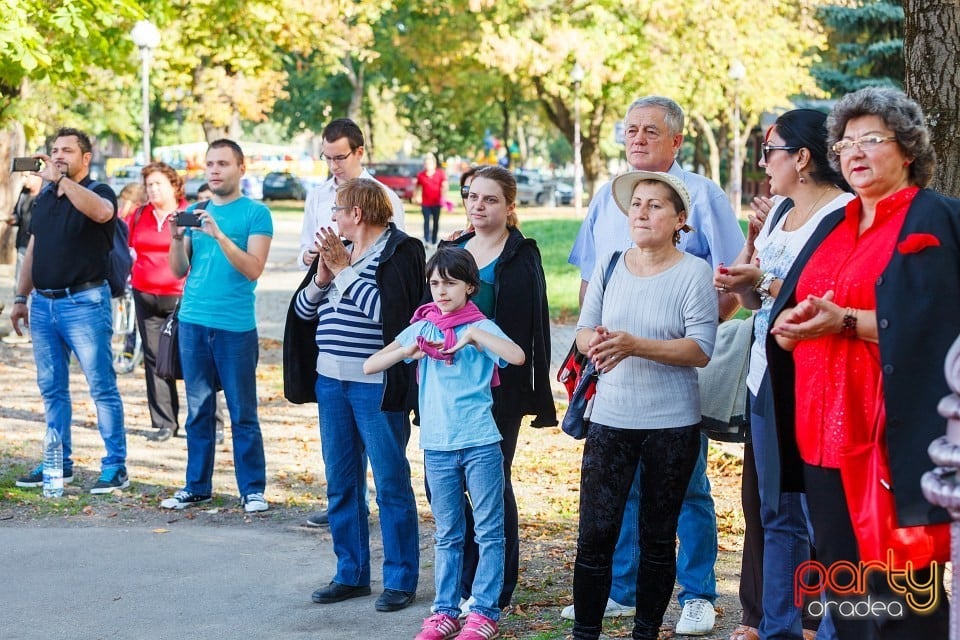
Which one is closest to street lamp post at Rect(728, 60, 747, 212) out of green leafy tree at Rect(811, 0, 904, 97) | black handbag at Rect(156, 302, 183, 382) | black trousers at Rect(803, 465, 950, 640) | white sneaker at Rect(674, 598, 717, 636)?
green leafy tree at Rect(811, 0, 904, 97)

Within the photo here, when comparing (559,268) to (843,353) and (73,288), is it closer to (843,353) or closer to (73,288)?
(73,288)

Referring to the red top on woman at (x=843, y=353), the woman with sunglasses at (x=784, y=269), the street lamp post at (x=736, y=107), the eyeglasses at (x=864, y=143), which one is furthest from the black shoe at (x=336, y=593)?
the street lamp post at (x=736, y=107)

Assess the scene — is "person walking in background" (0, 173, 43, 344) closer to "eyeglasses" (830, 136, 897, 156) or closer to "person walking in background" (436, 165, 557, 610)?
"person walking in background" (436, 165, 557, 610)

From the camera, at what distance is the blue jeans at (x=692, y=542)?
5320 mm

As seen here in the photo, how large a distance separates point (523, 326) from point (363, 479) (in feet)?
3.93

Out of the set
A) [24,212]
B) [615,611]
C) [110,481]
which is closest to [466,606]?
[615,611]

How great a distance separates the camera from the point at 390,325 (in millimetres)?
5734

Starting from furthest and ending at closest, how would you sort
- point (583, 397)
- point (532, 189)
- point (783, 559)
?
point (532, 189), point (583, 397), point (783, 559)

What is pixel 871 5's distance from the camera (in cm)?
2920

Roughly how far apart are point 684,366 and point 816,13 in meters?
34.0

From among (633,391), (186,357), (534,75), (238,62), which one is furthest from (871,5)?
(633,391)

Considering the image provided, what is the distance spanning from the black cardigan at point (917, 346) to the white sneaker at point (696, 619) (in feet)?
6.01

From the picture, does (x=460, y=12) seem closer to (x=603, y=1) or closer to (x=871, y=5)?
(x=603, y=1)

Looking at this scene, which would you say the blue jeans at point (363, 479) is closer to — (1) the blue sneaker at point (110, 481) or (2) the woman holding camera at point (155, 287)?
(1) the blue sneaker at point (110, 481)
